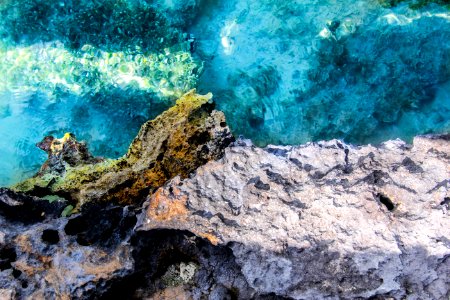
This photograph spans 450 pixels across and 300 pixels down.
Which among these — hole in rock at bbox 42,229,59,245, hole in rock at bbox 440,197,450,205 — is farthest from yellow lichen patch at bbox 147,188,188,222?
hole in rock at bbox 440,197,450,205

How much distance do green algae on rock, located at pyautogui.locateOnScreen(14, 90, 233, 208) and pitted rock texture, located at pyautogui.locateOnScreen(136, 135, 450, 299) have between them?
0.16m

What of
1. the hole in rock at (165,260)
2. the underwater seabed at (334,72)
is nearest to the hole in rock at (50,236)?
the hole in rock at (165,260)

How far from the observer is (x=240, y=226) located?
1.99 m

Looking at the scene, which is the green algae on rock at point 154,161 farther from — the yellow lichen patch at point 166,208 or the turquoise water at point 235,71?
the turquoise water at point 235,71

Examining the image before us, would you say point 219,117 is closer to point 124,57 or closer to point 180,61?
point 180,61

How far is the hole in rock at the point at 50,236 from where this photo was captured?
2.08 meters

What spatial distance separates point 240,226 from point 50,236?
3.89ft

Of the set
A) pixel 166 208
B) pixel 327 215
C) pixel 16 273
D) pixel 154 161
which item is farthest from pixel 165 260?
pixel 327 215

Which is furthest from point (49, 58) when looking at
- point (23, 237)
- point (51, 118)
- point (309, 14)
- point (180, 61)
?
point (309, 14)

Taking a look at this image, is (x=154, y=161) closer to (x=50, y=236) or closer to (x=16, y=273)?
(x=50, y=236)

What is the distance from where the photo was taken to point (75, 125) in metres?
3.87

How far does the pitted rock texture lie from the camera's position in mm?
1850

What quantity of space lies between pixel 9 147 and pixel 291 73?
10.8ft

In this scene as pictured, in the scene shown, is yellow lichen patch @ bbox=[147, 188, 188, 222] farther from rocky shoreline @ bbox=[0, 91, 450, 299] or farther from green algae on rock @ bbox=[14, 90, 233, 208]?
green algae on rock @ bbox=[14, 90, 233, 208]
